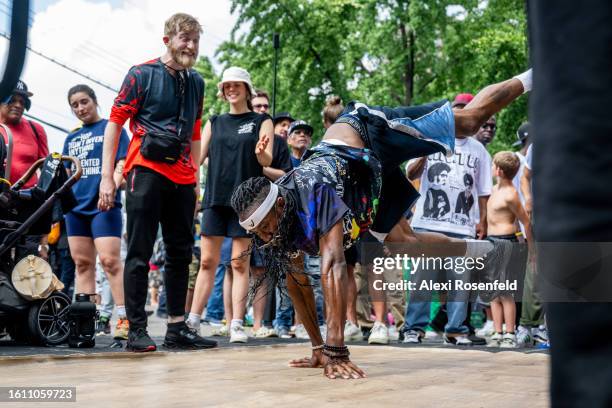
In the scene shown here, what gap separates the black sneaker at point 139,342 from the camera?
4.59 m

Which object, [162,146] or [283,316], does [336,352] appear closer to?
[162,146]

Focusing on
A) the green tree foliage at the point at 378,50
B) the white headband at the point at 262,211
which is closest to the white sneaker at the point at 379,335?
the white headband at the point at 262,211

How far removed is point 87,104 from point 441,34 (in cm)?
1311

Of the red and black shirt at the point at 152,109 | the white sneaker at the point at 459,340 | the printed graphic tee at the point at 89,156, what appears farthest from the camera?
the white sneaker at the point at 459,340

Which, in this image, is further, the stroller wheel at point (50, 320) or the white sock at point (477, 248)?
the white sock at point (477, 248)

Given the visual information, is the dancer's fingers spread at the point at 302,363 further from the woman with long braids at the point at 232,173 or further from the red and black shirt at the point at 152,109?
the woman with long braids at the point at 232,173

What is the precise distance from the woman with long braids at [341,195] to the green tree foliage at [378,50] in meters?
A: 13.7

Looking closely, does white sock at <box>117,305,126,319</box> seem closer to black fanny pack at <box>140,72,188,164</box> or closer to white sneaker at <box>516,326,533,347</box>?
black fanny pack at <box>140,72,188,164</box>

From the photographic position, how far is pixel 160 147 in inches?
188

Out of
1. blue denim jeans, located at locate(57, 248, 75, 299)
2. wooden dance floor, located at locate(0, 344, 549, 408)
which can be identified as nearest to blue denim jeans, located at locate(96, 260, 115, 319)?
blue denim jeans, located at locate(57, 248, 75, 299)

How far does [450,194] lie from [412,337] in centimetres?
128

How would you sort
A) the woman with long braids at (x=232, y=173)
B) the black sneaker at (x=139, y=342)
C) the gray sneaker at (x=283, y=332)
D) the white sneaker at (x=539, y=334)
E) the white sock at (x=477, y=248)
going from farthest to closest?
1. the gray sneaker at (x=283, y=332)
2. the white sneaker at (x=539, y=334)
3. the white sock at (x=477, y=248)
4. the woman with long braids at (x=232, y=173)
5. the black sneaker at (x=139, y=342)

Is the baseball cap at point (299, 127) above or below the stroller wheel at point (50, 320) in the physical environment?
above

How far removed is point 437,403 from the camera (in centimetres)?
270
